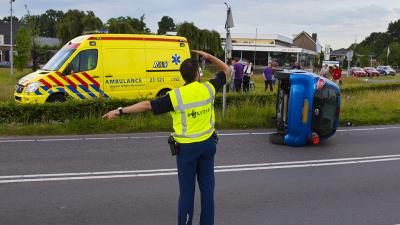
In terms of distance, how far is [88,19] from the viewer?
47.2m

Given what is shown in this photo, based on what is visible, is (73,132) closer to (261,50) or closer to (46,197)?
(46,197)

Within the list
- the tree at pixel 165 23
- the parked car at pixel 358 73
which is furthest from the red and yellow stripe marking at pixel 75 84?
the tree at pixel 165 23

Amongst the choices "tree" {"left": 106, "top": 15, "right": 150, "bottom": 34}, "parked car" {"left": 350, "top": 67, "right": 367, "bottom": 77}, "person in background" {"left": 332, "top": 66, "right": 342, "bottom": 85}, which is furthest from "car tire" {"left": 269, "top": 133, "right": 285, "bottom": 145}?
"parked car" {"left": 350, "top": 67, "right": 367, "bottom": 77}

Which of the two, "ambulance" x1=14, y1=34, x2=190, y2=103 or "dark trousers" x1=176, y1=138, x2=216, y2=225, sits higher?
"ambulance" x1=14, y1=34, x2=190, y2=103

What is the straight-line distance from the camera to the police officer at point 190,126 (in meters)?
4.28

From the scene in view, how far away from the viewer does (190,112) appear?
4.31 meters

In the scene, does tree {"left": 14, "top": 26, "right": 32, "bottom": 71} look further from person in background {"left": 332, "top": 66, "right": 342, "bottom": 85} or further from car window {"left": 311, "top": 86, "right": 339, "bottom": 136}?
Answer: car window {"left": 311, "top": 86, "right": 339, "bottom": 136}

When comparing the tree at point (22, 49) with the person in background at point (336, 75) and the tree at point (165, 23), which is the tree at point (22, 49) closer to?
the person in background at point (336, 75)

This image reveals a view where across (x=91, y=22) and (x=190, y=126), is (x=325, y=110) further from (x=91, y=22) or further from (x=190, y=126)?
(x=91, y=22)

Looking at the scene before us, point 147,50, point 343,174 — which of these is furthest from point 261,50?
point 343,174

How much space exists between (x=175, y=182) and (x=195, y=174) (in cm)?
238

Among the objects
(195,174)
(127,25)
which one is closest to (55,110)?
(195,174)

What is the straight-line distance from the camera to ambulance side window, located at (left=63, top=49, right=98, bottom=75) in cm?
1347

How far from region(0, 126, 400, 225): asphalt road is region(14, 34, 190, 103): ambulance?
317 centimetres
